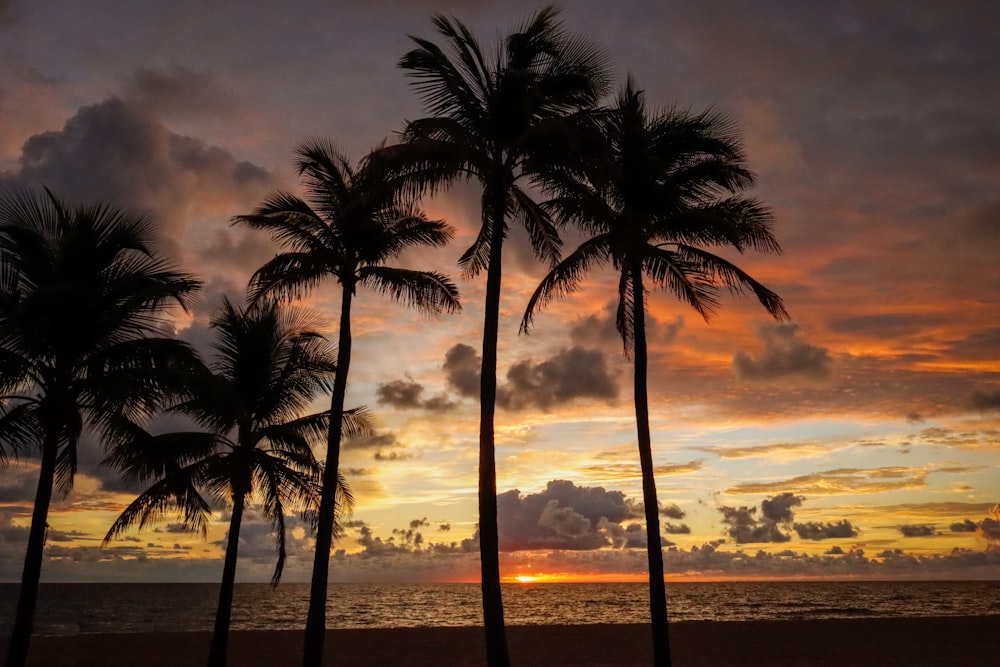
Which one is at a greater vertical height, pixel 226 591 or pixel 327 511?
pixel 327 511

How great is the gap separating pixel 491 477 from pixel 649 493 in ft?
11.7

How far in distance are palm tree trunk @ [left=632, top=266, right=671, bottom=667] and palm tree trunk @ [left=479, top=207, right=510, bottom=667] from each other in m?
3.06

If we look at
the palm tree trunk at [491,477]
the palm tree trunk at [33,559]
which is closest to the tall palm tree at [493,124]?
the palm tree trunk at [491,477]

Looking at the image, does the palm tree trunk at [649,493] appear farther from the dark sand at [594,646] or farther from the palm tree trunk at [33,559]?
the palm tree trunk at [33,559]

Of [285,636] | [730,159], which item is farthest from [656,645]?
[285,636]

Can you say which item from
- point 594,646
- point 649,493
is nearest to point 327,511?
point 649,493

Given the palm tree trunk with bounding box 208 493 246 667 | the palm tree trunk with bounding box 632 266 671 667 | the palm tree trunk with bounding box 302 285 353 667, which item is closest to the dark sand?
the palm tree trunk with bounding box 208 493 246 667

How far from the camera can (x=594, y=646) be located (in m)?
32.4

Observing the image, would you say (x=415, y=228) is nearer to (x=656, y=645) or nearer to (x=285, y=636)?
(x=656, y=645)

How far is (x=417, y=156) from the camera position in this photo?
16.0 m

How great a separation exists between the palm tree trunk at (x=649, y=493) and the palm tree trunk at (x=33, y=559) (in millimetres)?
11559

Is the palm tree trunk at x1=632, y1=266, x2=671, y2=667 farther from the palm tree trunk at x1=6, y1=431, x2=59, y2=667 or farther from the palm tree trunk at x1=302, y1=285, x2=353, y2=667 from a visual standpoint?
the palm tree trunk at x1=6, y1=431, x2=59, y2=667

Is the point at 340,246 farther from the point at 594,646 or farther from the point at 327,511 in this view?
the point at 594,646

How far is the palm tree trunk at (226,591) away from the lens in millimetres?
20141
